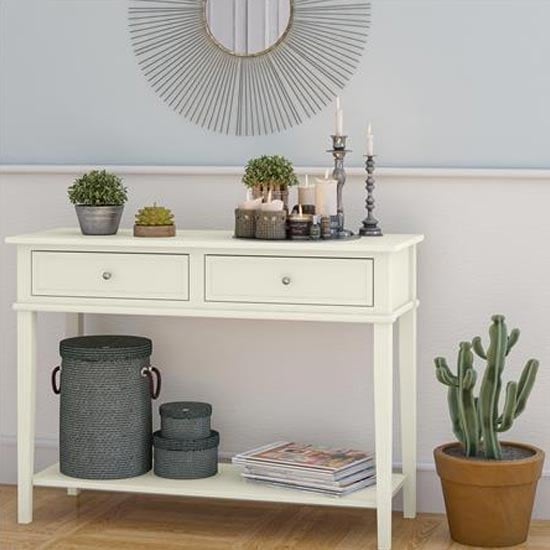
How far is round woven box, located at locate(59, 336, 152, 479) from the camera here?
12.3ft

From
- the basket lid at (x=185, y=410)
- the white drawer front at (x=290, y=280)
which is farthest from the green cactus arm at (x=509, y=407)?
the basket lid at (x=185, y=410)

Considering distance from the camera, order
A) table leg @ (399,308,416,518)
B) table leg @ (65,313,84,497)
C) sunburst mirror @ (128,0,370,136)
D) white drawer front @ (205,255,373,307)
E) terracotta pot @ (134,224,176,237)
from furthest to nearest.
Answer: table leg @ (65,313,84,497), sunburst mirror @ (128,0,370,136), table leg @ (399,308,416,518), terracotta pot @ (134,224,176,237), white drawer front @ (205,255,373,307)

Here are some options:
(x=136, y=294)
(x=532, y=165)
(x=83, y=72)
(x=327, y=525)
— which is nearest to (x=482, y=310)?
(x=532, y=165)

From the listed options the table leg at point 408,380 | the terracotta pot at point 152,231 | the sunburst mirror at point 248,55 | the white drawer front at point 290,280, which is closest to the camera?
the white drawer front at point 290,280

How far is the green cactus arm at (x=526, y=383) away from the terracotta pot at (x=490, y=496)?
13 centimetres

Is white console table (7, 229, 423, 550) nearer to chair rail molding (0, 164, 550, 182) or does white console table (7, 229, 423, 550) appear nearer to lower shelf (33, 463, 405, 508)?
lower shelf (33, 463, 405, 508)

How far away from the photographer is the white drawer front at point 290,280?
3432 mm

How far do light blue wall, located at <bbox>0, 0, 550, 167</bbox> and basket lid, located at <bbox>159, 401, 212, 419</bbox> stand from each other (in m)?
0.71

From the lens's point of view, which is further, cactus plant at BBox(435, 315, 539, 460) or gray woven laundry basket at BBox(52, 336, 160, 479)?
gray woven laundry basket at BBox(52, 336, 160, 479)

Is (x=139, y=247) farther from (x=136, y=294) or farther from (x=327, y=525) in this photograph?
(x=327, y=525)

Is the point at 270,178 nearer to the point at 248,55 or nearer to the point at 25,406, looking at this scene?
the point at 248,55

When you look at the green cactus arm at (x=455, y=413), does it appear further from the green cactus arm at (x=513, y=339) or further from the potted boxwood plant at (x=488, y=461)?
the green cactus arm at (x=513, y=339)

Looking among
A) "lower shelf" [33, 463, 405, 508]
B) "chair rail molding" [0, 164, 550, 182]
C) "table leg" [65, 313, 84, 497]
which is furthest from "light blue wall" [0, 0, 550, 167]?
"lower shelf" [33, 463, 405, 508]

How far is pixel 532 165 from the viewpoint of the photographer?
3.81 m
